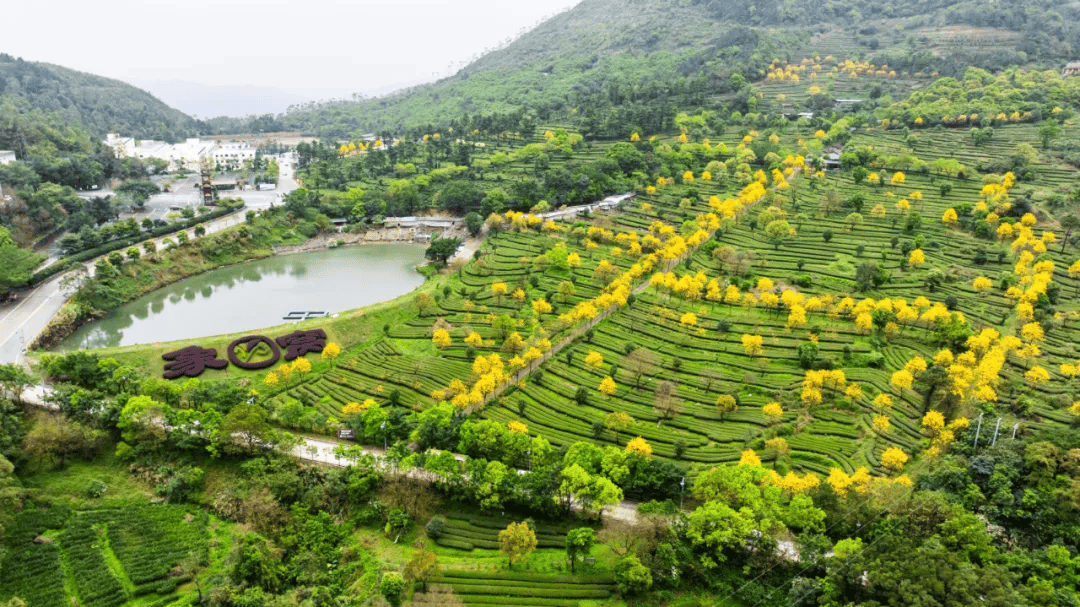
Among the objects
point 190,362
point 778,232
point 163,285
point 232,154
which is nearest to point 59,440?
point 190,362

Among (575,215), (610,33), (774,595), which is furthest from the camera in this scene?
(610,33)

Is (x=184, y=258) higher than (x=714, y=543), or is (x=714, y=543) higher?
(x=184, y=258)

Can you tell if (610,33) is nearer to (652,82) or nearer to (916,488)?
(652,82)

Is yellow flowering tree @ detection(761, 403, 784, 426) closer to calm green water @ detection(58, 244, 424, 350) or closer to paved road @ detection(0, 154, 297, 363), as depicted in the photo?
calm green water @ detection(58, 244, 424, 350)

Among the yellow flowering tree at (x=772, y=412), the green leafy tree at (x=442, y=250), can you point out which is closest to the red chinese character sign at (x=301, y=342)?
the green leafy tree at (x=442, y=250)

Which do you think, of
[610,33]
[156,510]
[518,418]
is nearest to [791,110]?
[610,33]

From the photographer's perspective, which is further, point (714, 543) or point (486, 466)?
point (486, 466)
